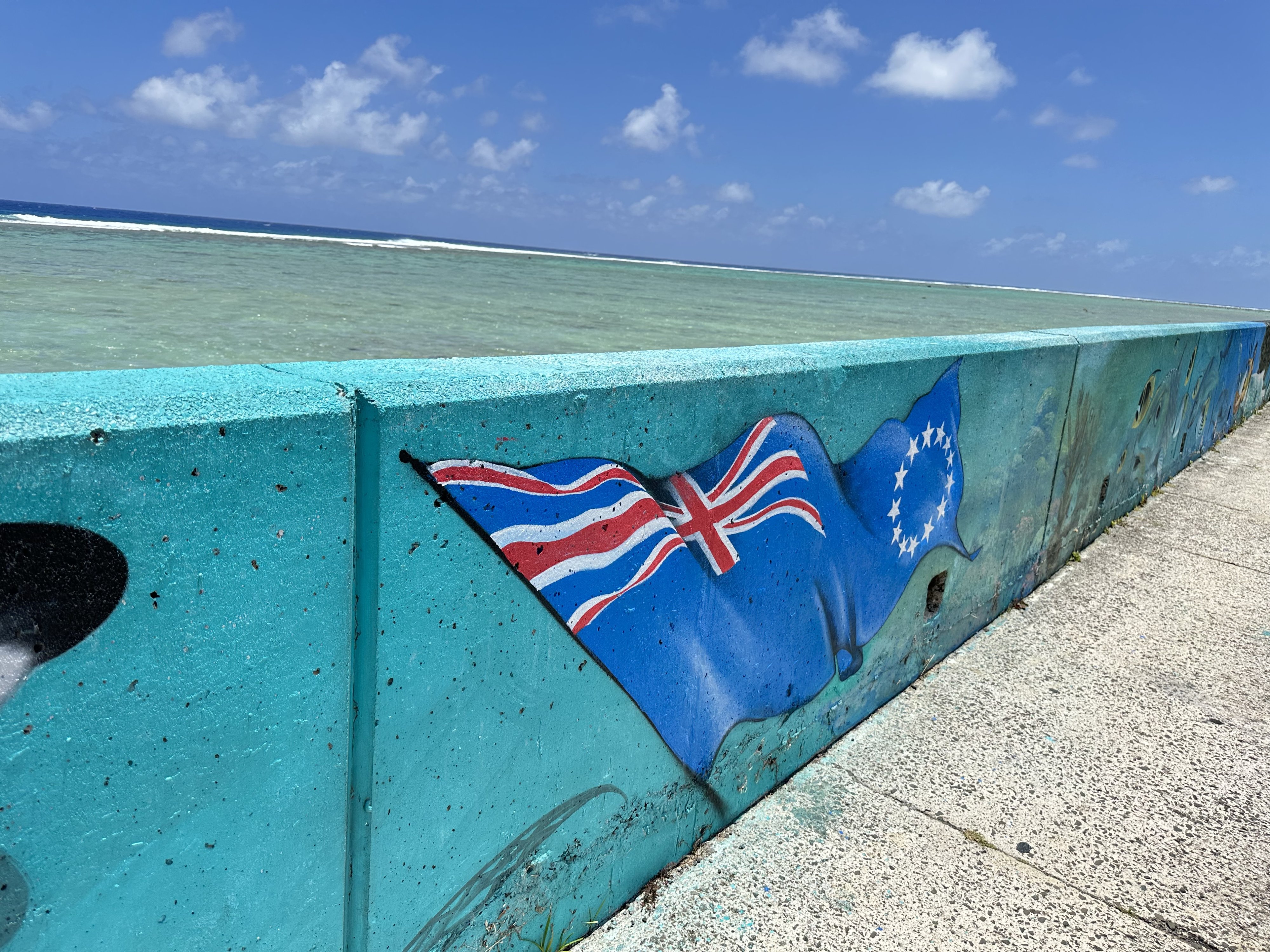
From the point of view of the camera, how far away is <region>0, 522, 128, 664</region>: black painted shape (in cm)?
116

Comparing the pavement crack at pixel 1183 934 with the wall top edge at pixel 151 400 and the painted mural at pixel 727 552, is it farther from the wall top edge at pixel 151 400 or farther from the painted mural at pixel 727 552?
the wall top edge at pixel 151 400

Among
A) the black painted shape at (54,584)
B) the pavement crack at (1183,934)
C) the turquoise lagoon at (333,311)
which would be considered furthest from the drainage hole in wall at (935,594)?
the black painted shape at (54,584)

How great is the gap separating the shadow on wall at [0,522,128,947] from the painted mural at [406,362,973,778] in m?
0.55

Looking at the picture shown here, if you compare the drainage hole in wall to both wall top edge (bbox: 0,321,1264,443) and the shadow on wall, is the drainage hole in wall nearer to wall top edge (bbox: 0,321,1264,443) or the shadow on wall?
wall top edge (bbox: 0,321,1264,443)

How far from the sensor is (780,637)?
9.25 feet

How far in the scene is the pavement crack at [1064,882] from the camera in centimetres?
248

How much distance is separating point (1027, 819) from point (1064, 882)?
12.3 inches

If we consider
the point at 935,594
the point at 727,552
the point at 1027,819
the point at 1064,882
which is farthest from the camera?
the point at 935,594

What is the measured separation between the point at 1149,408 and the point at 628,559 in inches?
237

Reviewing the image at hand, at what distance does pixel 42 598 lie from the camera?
1188mm

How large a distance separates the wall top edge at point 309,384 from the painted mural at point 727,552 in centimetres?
17

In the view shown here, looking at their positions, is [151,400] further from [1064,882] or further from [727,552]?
[1064,882]

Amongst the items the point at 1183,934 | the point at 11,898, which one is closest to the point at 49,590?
the point at 11,898

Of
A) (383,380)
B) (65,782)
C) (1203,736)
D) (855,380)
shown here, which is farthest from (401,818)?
(1203,736)
